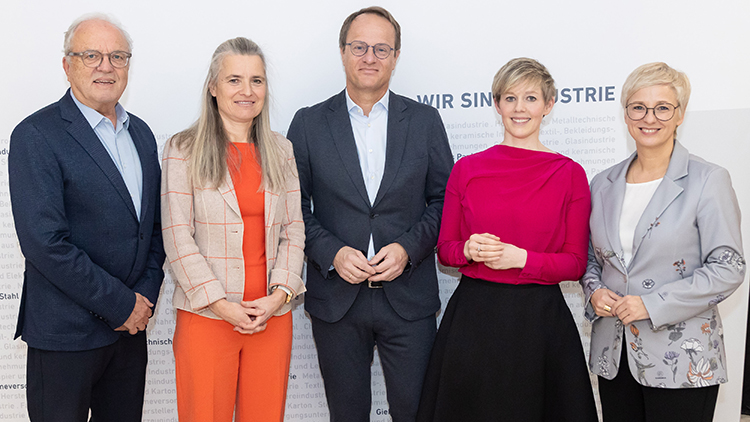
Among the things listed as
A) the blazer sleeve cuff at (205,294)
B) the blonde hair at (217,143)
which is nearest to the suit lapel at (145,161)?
the blonde hair at (217,143)

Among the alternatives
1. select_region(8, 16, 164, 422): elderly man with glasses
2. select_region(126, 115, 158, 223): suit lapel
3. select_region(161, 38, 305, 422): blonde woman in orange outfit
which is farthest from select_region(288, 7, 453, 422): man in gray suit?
select_region(8, 16, 164, 422): elderly man with glasses

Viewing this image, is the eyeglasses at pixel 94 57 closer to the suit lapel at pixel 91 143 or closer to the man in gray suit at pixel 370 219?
the suit lapel at pixel 91 143

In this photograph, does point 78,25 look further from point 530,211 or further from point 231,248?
point 530,211

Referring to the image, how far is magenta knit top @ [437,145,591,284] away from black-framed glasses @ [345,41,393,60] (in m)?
0.68

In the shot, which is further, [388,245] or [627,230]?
[388,245]

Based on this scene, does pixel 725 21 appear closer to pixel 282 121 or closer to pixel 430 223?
pixel 430 223

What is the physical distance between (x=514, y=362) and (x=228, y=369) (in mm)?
1139

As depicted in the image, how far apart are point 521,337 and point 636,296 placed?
45cm

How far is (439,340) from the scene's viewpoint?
228 centimetres

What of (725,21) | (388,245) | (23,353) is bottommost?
(23,353)

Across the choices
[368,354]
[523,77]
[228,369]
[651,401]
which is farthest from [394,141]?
[651,401]

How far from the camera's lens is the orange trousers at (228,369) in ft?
6.93

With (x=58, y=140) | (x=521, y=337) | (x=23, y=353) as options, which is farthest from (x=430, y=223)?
(x=23, y=353)

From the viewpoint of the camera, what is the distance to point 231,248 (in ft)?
6.97
